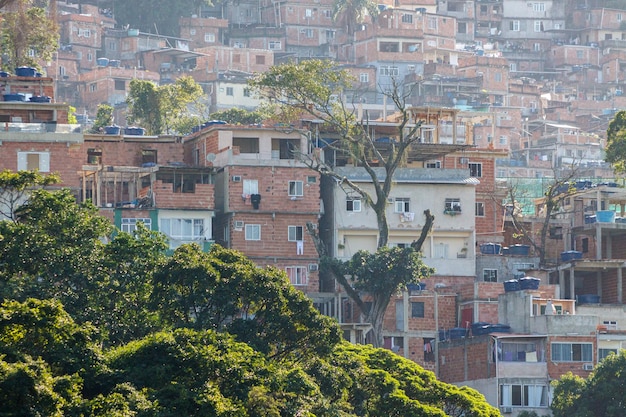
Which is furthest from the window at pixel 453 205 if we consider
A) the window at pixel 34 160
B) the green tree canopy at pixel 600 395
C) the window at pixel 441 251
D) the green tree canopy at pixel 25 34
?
the green tree canopy at pixel 25 34

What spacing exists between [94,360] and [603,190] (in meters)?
47.3

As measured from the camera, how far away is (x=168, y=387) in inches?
1586

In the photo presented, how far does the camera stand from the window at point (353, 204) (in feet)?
254

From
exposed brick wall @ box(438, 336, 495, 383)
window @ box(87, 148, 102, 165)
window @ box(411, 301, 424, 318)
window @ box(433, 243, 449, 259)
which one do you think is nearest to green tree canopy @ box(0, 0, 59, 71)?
window @ box(87, 148, 102, 165)

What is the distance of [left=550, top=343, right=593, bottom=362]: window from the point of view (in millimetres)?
69562

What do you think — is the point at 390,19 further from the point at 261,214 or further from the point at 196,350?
the point at 196,350

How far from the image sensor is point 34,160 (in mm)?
72625

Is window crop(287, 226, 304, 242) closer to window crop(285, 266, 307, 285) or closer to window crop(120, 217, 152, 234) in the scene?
window crop(285, 266, 307, 285)

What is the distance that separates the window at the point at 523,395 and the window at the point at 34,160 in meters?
21.2

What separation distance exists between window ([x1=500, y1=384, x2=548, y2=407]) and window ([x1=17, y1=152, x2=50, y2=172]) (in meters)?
21.2

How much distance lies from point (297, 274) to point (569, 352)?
497 inches

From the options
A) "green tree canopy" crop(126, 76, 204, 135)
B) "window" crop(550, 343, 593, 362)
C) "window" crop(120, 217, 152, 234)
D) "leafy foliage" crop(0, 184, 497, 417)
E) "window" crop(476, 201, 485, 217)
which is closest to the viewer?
"leafy foliage" crop(0, 184, 497, 417)

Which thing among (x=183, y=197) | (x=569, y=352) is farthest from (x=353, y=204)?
(x=569, y=352)

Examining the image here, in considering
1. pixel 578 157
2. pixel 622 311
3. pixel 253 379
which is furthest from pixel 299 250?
pixel 578 157
